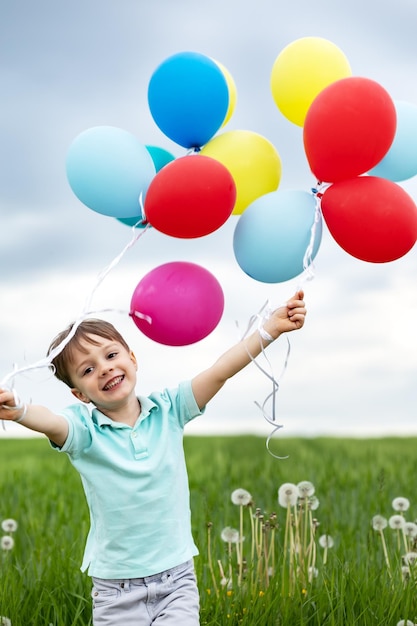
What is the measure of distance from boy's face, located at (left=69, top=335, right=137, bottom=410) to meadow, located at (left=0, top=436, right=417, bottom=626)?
2.80 feet

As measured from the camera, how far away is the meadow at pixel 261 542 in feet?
9.52

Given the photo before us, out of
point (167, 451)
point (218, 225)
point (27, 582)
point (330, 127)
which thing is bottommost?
point (27, 582)

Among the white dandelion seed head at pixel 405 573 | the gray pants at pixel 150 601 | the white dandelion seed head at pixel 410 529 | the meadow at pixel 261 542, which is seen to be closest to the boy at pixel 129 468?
the gray pants at pixel 150 601

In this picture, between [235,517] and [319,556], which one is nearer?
[319,556]

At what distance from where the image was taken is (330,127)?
7.54ft

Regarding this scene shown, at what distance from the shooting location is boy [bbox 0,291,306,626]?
2.31 meters

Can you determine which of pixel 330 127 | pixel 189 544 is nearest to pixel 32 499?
pixel 189 544

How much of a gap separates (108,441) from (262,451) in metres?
4.11

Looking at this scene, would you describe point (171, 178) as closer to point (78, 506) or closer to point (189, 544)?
point (189, 544)

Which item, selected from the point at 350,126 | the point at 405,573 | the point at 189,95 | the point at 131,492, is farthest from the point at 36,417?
the point at 405,573

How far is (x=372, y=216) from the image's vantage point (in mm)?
2311

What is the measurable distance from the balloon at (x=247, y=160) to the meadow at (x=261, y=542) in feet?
3.76

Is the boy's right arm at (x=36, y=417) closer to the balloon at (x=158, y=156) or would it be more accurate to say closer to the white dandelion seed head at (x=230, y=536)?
the balloon at (x=158, y=156)

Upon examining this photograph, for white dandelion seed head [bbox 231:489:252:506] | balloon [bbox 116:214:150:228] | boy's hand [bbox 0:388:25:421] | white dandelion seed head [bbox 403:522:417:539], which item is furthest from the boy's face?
white dandelion seed head [bbox 403:522:417:539]
